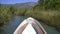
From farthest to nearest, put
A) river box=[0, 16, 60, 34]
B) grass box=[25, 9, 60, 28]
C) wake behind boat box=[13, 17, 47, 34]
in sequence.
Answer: grass box=[25, 9, 60, 28] → river box=[0, 16, 60, 34] → wake behind boat box=[13, 17, 47, 34]

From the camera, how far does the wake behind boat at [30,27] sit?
916 mm

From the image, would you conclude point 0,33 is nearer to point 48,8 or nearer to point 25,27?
point 48,8

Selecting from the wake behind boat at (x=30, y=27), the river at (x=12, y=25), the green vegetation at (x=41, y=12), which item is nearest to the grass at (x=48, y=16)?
the green vegetation at (x=41, y=12)

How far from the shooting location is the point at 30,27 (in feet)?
3.33

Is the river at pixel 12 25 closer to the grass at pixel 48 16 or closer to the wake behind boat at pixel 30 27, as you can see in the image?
the grass at pixel 48 16

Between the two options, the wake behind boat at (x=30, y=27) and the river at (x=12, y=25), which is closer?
the wake behind boat at (x=30, y=27)

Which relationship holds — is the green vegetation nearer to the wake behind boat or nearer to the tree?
the tree

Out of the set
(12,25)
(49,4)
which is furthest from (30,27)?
(49,4)

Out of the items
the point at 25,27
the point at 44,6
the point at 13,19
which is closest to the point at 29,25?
the point at 25,27

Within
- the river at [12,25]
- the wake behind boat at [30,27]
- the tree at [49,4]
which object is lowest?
the river at [12,25]

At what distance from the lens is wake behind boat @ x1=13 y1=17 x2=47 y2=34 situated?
916mm

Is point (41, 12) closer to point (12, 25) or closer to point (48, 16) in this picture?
point (48, 16)

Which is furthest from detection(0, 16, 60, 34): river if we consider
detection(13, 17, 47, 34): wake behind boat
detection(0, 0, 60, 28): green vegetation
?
detection(13, 17, 47, 34): wake behind boat

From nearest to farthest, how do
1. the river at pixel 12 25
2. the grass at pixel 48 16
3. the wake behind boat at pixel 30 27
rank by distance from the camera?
the wake behind boat at pixel 30 27 → the river at pixel 12 25 → the grass at pixel 48 16
